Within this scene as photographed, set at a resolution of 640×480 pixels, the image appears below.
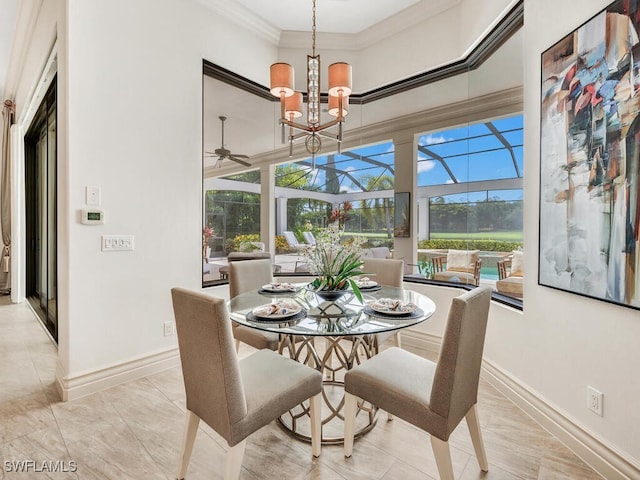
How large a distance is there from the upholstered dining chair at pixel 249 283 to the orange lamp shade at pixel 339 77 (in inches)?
62.0

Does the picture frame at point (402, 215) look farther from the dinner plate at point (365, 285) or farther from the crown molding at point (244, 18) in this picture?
the crown molding at point (244, 18)

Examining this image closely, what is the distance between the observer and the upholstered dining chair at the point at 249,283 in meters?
2.23

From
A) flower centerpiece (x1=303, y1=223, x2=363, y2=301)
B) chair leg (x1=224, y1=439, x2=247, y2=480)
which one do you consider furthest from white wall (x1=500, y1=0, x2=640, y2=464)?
chair leg (x1=224, y1=439, x2=247, y2=480)

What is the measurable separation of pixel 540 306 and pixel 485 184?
1.16 m

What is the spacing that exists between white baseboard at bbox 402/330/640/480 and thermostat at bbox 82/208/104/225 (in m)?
3.17

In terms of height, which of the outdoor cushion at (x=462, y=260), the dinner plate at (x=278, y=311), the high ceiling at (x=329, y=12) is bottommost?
the dinner plate at (x=278, y=311)

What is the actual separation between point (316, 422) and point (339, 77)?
2.13 m

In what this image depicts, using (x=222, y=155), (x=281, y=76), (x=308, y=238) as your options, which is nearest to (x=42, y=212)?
(x=222, y=155)

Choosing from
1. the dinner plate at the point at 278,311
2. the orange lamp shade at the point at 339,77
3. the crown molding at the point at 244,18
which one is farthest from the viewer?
the crown molding at the point at 244,18

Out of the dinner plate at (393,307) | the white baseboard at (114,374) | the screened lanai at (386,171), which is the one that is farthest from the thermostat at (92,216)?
the dinner plate at (393,307)

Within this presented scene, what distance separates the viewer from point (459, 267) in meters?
3.11

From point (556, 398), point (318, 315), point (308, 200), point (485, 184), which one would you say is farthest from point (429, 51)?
point (556, 398)

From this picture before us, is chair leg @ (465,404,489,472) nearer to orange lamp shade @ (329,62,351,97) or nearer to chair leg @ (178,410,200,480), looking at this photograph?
chair leg @ (178,410,200,480)

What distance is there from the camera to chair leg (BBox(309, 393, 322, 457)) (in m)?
1.63
